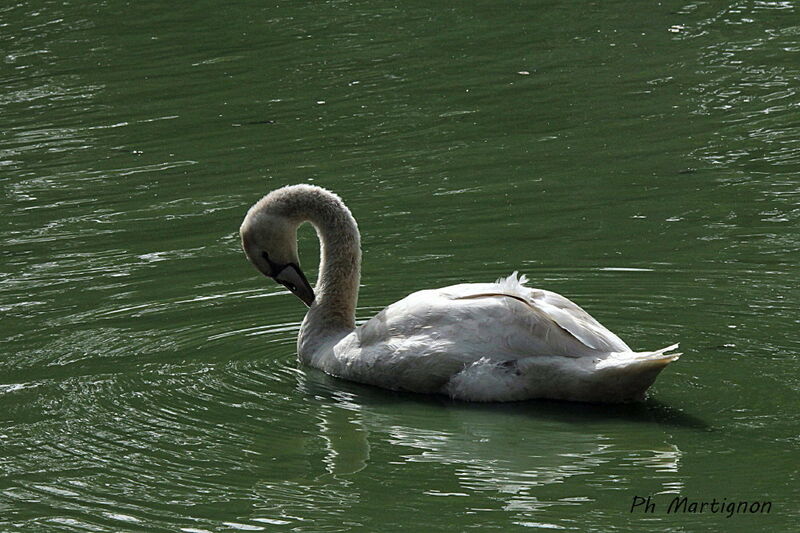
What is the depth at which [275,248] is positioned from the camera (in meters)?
8.55

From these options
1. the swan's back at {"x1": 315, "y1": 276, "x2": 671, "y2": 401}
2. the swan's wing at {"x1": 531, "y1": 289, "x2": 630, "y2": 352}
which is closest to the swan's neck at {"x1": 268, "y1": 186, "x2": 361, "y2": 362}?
the swan's back at {"x1": 315, "y1": 276, "x2": 671, "y2": 401}

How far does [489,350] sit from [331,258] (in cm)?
153

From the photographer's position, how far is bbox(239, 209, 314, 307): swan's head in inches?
334

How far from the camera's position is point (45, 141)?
1369cm

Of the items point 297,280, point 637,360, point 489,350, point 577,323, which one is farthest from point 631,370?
point 297,280

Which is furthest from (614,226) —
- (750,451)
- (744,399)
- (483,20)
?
(483,20)

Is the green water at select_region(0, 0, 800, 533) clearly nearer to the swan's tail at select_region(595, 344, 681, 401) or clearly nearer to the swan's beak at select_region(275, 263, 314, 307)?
the swan's tail at select_region(595, 344, 681, 401)

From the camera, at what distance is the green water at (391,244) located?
21.0 ft

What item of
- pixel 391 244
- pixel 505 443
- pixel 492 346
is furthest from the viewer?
pixel 391 244

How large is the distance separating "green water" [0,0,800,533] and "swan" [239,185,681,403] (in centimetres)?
11

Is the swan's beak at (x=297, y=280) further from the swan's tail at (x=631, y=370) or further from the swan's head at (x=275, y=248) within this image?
the swan's tail at (x=631, y=370)

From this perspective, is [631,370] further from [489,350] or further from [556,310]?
[489,350]

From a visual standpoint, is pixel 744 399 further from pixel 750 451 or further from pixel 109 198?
pixel 109 198

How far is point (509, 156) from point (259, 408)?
521cm
